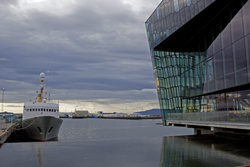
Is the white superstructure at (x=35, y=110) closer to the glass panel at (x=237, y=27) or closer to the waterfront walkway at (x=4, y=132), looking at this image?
the waterfront walkway at (x=4, y=132)

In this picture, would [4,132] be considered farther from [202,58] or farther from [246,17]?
[246,17]

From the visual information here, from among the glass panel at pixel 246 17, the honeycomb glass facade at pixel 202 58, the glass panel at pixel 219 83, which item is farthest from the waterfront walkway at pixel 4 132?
the glass panel at pixel 246 17

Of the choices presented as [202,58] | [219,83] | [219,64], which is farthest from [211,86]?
[202,58]

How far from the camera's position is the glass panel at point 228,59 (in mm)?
24156

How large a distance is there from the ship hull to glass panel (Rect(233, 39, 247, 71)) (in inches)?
1223

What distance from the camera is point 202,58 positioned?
31312mm

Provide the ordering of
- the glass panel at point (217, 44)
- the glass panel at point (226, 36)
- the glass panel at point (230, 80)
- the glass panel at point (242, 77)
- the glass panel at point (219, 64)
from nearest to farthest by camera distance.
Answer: the glass panel at point (242, 77) < the glass panel at point (230, 80) < the glass panel at point (226, 36) < the glass panel at point (219, 64) < the glass panel at point (217, 44)

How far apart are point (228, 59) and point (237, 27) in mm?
3187

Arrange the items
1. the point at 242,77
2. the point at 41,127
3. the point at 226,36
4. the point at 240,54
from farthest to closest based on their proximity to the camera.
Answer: the point at 41,127, the point at 226,36, the point at 240,54, the point at 242,77

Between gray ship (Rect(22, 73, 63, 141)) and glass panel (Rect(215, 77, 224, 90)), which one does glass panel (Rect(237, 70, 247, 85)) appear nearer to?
glass panel (Rect(215, 77, 224, 90))

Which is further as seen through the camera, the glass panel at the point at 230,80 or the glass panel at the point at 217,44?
the glass panel at the point at 217,44

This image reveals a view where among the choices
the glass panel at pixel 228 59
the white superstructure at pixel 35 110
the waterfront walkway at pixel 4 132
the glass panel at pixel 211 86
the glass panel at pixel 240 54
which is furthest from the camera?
the white superstructure at pixel 35 110

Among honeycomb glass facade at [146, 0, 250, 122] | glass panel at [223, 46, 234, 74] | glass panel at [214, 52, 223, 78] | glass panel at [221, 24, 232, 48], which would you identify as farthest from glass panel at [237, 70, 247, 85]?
glass panel at [221, 24, 232, 48]

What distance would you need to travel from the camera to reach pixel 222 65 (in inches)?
1021
